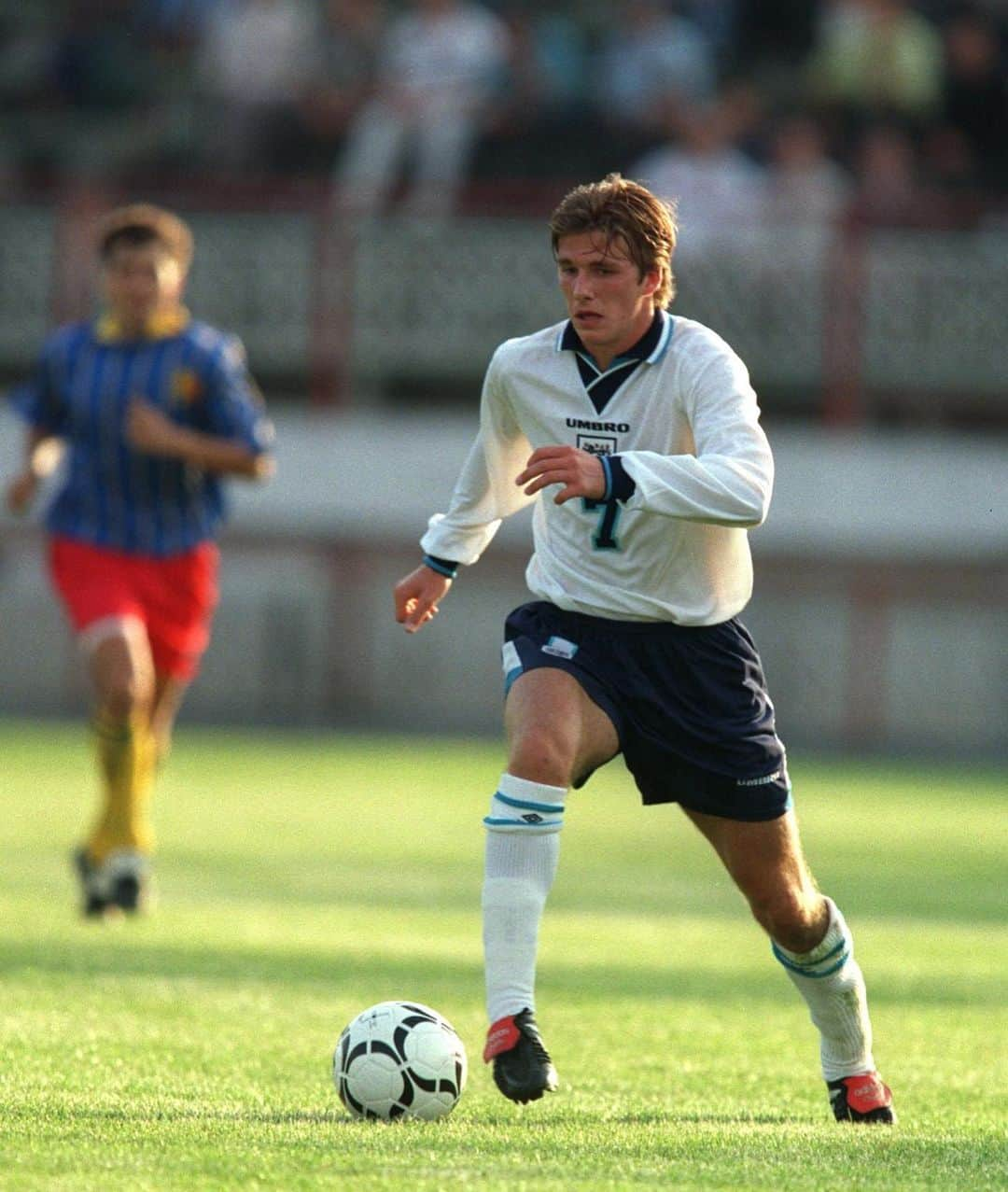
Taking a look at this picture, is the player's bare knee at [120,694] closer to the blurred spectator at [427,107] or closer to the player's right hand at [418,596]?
the player's right hand at [418,596]

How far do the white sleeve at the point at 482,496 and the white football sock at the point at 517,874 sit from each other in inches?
30.8

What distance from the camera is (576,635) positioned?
5523 millimetres

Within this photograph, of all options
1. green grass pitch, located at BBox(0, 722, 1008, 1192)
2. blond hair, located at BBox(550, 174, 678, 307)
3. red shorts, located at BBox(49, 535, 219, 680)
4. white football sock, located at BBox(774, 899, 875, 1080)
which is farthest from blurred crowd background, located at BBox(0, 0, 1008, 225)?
white football sock, located at BBox(774, 899, 875, 1080)

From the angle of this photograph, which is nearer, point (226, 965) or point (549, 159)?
point (226, 965)

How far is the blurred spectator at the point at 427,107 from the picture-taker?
20328 mm

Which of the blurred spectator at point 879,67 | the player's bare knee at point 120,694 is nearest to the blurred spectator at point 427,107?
the blurred spectator at point 879,67

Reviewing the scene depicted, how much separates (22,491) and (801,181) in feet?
39.7

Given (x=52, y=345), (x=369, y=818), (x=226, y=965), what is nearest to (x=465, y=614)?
(x=369, y=818)

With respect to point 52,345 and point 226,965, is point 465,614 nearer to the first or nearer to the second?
point 52,345

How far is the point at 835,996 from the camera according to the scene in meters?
5.54

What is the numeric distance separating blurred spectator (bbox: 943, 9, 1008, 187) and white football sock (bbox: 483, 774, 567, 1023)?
52.6 feet

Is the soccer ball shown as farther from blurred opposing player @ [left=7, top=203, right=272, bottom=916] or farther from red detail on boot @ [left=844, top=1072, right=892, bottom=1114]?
blurred opposing player @ [left=7, top=203, right=272, bottom=916]

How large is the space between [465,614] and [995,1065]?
15.1 metres

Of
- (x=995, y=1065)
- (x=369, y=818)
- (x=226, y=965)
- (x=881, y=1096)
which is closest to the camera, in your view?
(x=881, y=1096)
